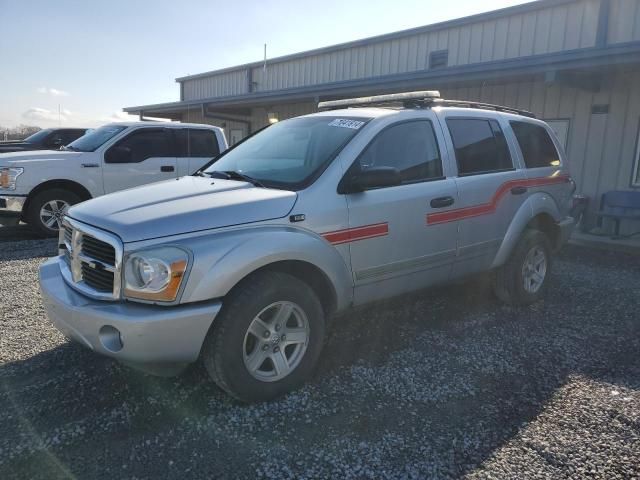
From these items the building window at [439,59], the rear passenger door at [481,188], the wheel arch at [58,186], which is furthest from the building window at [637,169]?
the wheel arch at [58,186]

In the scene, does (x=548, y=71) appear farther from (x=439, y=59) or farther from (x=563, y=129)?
(x=439, y=59)

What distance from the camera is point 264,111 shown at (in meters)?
16.9

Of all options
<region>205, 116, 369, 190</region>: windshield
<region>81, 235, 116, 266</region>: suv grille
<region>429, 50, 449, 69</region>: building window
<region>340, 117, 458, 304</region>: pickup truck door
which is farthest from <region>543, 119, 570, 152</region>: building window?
<region>81, 235, 116, 266</region>: suv grille

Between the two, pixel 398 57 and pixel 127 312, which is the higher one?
pixel 398 57

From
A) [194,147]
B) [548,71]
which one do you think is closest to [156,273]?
[194,147]

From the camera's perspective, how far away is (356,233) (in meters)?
3.36

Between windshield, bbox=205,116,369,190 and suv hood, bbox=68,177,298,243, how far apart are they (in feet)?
0.76

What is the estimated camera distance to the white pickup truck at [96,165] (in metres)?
7.42

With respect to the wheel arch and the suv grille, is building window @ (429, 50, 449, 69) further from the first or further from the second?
the suv grille

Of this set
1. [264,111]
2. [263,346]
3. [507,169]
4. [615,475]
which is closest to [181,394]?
[263,346]

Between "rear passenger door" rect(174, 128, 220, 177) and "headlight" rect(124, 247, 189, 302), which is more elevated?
"rear passenger door" rect(174, 128, 220, 177)

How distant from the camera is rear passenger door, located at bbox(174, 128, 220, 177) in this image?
866cm

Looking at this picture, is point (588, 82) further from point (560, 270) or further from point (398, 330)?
point (398, 330)

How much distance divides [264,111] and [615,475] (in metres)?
15.9
